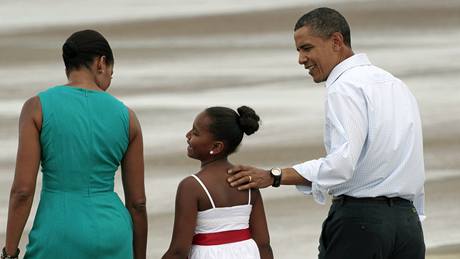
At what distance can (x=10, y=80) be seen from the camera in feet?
29.4

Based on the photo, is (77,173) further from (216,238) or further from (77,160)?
(216,238)

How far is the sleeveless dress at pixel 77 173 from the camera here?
3.89 metres

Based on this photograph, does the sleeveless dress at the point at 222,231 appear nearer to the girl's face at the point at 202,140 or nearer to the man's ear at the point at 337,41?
the girl's face at the point at 202,140

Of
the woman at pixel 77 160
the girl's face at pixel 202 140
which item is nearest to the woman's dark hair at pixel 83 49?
the woman at pixel 77 160

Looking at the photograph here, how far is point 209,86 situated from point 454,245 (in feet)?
8.59

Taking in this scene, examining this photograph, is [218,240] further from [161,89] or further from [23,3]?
[23,3]

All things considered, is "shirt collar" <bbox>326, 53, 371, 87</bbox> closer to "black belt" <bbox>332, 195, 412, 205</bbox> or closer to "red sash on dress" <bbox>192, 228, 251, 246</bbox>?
"black belt" <bbox>332, 195, 412, 205</bbox>

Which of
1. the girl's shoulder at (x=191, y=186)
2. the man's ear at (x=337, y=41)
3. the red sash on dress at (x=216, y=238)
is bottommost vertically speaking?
the red sash on dress at (x=216, y=238)

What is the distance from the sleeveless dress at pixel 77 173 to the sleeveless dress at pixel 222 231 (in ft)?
1.27

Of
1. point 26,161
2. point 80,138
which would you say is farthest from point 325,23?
point 26,161

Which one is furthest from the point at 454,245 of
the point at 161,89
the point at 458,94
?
the point at 161,89

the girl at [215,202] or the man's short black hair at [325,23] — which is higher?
the man's short black hair at [325,23]

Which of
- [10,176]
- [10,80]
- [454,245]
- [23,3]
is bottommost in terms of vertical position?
[454,245]

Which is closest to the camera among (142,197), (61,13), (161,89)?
(142,197)
